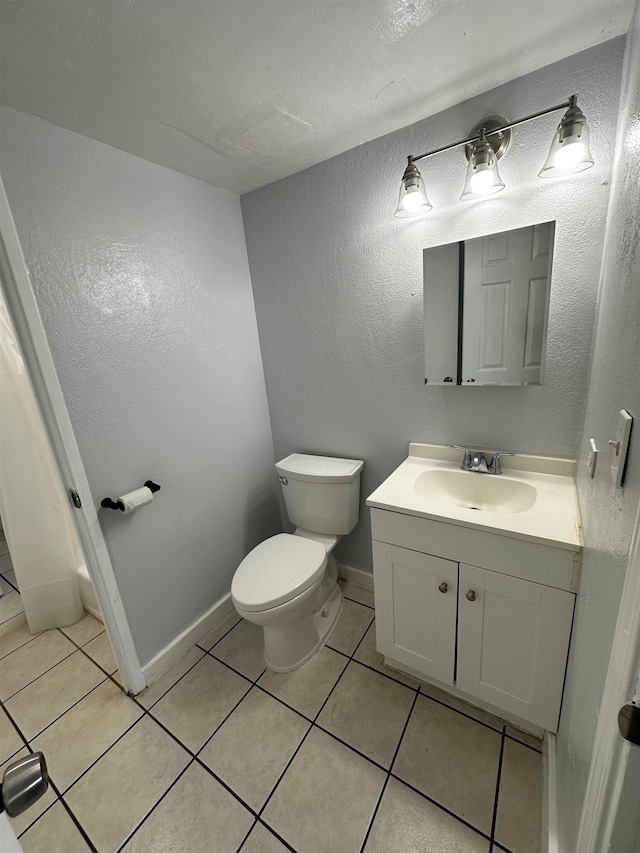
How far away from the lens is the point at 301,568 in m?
1.45

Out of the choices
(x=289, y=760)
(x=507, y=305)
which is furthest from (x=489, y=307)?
(x=289, y=760)

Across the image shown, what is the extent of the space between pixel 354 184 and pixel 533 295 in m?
0.83

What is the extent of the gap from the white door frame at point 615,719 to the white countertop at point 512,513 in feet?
1.60

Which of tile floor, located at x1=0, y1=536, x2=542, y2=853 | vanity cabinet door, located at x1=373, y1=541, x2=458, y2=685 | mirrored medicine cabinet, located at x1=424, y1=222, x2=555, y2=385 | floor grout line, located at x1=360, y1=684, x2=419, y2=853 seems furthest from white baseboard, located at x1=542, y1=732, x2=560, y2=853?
mirrored medicine cabinet, located at x1=424, y1=222, x2=555, y2=385

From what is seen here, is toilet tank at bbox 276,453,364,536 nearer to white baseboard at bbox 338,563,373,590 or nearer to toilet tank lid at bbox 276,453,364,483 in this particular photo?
toilet tank lid at bbox 276,453,364,483

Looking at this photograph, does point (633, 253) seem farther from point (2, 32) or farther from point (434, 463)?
point (2, 32)

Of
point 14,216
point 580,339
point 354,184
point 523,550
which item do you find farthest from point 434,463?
point 14,216

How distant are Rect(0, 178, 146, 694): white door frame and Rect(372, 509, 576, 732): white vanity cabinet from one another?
3.34 feet

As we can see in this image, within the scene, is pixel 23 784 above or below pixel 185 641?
above

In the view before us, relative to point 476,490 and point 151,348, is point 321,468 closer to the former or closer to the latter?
point 476,490

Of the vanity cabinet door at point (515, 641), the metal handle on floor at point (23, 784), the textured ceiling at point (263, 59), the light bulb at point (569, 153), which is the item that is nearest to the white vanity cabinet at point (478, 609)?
the vanity cabinet door at point (515, 641)

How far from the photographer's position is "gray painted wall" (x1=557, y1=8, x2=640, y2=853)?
0.56 metres

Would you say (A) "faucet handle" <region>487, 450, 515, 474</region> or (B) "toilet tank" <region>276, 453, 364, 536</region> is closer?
(A) "faucet handle" <region>487, 450, 515, 474</region>

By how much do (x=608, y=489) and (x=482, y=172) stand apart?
1014mm
